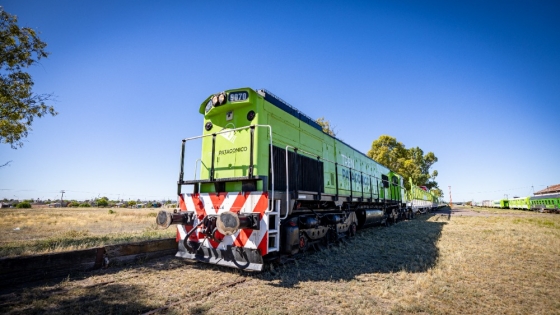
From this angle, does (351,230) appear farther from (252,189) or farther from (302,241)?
(252,189)

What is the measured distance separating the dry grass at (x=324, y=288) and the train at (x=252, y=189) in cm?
51

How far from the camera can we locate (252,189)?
530 cm

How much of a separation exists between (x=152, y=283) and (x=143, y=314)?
1.34 meters

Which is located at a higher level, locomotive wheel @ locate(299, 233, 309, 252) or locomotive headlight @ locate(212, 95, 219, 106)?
locomotive headlight @ locate(212, 95, 219, 106)

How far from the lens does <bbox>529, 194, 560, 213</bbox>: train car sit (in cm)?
3114

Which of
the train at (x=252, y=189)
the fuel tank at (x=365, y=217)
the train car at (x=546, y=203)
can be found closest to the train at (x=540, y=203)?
the train car at (x=546, y=203)

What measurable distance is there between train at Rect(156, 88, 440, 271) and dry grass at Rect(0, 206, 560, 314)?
0.51 metres

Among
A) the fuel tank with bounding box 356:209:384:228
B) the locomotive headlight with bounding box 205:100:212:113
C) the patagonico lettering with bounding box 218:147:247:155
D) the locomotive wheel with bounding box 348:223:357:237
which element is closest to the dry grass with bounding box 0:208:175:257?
the patagonico lettering with bounding box 218:147:247:155

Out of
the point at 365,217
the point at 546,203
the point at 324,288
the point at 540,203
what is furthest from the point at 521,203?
the point at 324,288

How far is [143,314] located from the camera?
310cm

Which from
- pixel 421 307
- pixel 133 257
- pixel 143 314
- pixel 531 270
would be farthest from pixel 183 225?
pixel 531 270

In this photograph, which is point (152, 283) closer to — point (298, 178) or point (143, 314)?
point (143, 314)

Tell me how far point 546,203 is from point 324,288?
46205 mm

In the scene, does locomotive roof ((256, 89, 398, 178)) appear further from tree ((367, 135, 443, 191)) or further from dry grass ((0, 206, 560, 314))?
tree ((367, 135, 443, 191))
